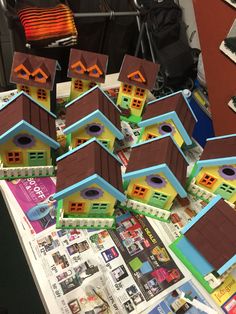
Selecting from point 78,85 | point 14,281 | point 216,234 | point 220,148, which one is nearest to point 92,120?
point 78,85

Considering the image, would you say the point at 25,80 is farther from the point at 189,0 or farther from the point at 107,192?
the point at 189,0

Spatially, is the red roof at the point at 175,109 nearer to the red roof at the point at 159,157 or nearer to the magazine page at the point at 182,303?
the red roof at the point at 159,157

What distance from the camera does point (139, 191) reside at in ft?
3.86

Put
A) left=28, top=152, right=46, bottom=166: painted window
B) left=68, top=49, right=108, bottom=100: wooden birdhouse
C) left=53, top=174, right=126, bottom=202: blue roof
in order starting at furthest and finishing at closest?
left=68, top=49, right=108, bottom=100: wooden birdhouse → left=28, top=152, right=46, bottom=166: painted window → left=53, top=174, right=126, bottom=202: blue roof

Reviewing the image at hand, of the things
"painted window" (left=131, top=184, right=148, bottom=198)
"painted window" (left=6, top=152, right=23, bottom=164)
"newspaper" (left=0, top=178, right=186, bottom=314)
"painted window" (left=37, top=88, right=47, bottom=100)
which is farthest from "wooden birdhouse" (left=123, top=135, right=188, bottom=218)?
"painted window" (left=37, top=88, right=47, bottom=100)

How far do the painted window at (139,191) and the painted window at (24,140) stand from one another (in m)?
0.42

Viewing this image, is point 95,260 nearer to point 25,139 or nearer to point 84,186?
point 84,186

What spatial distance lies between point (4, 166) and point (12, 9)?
1.12m

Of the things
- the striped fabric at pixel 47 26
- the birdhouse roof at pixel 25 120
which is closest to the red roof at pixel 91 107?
the birdhouse roof at pixel 25 120

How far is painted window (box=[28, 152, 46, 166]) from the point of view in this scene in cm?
120

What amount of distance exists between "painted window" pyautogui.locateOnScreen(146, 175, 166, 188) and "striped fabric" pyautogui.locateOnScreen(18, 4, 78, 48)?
3.82 feet

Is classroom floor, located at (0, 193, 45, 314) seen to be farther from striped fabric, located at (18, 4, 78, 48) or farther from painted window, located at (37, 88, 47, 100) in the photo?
striped fabric, located at (18, 4, 78, 48)

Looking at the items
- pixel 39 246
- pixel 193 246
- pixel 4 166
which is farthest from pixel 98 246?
pixel 4 166

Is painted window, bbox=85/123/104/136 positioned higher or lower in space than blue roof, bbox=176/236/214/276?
higher
